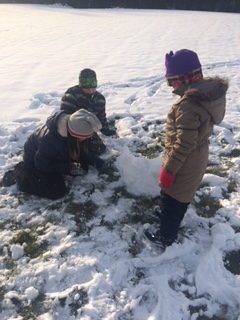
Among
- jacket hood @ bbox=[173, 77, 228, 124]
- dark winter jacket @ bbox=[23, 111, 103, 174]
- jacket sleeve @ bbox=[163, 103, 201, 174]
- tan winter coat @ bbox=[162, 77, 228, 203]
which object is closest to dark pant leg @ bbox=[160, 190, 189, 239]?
tan winter coat @ bbox=[162, 77, 228, 203]

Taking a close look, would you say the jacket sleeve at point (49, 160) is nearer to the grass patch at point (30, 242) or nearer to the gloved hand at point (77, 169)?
the gloved hand at point (77, 169)

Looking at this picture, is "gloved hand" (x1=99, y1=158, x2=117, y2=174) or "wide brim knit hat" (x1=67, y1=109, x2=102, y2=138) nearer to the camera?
"wide brim knit hat" (x1=67, y1=109, x2=102, y2=138)

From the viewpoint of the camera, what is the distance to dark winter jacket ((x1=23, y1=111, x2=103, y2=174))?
9.87 feet

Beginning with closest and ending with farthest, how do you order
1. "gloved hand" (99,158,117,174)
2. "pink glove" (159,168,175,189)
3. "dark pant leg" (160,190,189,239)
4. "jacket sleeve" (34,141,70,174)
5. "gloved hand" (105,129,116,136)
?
"pink glove" (159,168,175,189), "dark pant leg" (160,190,189,239), "jacket sleeve" (34,141,70,174), "gloved hand" (99,158,117,174), "gloved hand" (105,129,116,136)

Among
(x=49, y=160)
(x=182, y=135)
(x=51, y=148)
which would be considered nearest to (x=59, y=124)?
(x=51, y=148)

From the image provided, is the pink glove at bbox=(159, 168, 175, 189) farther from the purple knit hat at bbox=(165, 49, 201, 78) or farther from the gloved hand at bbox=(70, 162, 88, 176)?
the gloved hand at bbox=(70, 162, 88, 176)

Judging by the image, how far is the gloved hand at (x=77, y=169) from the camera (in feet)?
11.7

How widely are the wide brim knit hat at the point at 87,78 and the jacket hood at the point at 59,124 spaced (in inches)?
39.0

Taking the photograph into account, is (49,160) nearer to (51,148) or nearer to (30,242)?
(51,148)

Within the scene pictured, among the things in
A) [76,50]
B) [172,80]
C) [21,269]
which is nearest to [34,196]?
[21,269]

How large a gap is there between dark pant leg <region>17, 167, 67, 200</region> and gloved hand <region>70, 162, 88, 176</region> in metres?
0.22

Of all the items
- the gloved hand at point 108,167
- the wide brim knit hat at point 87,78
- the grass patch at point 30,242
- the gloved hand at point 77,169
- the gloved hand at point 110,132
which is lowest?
the grass patch at point 30,242

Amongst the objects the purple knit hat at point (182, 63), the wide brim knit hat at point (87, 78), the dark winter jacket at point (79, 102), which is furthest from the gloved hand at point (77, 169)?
the purple knit hat at point (182, 63)

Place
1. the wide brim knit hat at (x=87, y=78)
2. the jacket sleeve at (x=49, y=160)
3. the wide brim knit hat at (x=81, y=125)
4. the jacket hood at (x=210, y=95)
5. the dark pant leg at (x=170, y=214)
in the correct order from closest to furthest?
the jacket hood at (x=210, y=95), the dark pant leg at (x=170, y=214), the wide brim knit hat at (x=81, y=125), the jacket sleeve at (x=49, y=160), the wide brim knit hat at (x=87, y=78)
